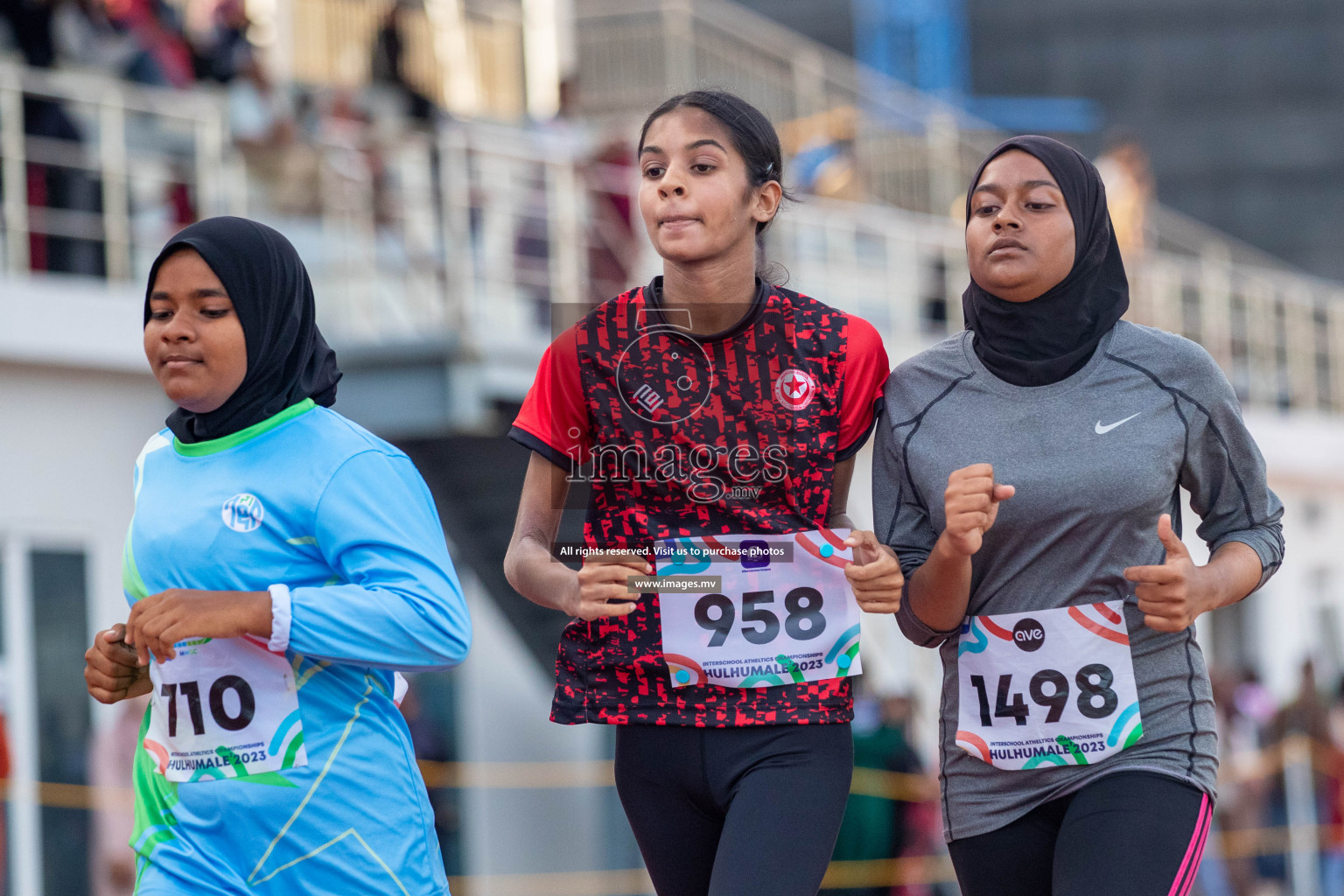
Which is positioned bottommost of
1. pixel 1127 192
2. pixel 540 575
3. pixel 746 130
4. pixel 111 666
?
pixel 111 666

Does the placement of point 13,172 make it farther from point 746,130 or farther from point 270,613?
point 270,613

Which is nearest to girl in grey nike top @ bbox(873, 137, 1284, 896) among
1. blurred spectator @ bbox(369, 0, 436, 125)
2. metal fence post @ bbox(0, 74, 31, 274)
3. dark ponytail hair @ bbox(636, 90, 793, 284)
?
dark ponytail hair @ bbox(636, 90, 793, 284)

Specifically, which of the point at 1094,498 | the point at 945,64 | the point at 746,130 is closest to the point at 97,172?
the point at 746,130

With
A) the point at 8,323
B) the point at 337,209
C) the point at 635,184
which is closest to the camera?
the point at 8,323

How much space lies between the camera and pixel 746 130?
3.71 m

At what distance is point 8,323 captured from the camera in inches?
370

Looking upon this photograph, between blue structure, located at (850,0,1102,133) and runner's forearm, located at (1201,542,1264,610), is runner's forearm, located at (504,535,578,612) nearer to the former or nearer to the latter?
runner's forearm, located at (1201,542,1264,610)

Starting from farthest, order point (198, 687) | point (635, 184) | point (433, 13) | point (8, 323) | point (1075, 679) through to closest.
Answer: point (433, 13) → point (635, 184) → point (8, 323) → point (1075, 679) → point (198, 687)

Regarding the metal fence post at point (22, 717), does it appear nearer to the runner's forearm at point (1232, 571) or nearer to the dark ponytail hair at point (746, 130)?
the dark ponytail hair at point (746, 130)

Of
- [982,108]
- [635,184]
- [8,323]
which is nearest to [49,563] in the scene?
[8,323]

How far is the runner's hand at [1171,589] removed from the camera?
3.33 m

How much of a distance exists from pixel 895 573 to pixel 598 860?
10.2 metres

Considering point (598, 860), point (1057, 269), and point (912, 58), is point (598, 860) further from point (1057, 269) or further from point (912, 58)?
point (912, 58)

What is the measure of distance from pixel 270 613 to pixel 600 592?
1.95 feet
